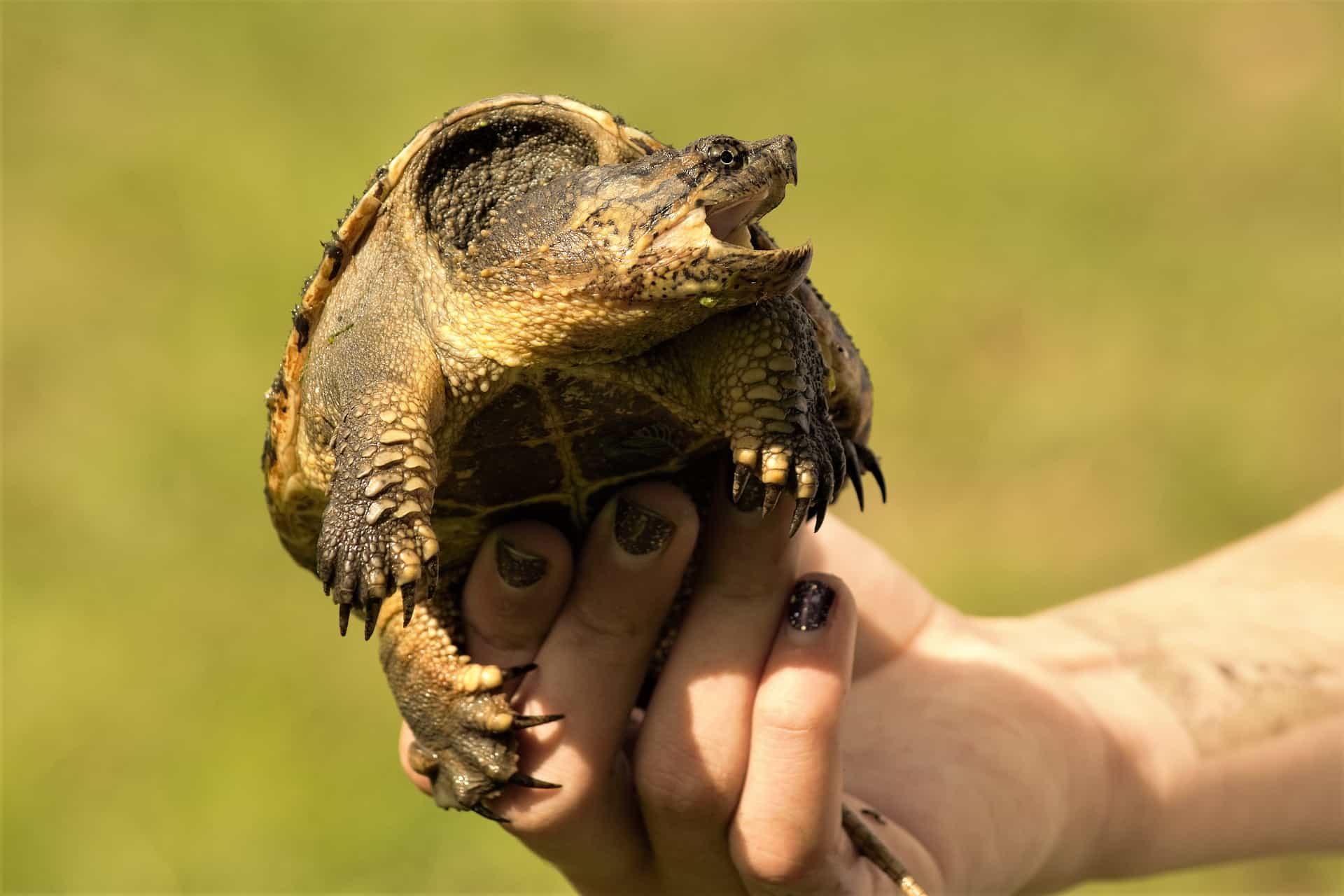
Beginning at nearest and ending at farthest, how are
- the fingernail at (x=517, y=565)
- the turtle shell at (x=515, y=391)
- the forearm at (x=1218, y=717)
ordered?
the turtle shell at (x=515, y=391)
the fingernail at (x=517, y=565)
the forearm at (x=1218, y=717)

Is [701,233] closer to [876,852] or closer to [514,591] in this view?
[514,591]

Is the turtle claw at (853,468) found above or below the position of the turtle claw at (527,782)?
above

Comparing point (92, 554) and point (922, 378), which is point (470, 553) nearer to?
point (92, 554)

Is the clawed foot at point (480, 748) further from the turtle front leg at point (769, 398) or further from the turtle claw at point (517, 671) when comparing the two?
the turtle front leg at point (769, 398)

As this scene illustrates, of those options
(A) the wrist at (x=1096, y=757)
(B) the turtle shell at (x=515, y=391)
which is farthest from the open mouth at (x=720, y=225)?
(A) the wrist at (x=1096, y=757)

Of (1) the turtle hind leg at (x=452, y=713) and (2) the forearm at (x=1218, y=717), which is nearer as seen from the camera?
(1) the turtle hind leg at (x=452, y=713)

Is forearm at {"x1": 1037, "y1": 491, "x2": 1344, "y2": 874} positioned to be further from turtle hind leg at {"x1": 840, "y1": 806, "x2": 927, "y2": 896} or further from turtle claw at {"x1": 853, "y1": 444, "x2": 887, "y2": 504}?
turtle claw at {"x1": 853, "y1": 444, "x2": 887, "y2": 504}

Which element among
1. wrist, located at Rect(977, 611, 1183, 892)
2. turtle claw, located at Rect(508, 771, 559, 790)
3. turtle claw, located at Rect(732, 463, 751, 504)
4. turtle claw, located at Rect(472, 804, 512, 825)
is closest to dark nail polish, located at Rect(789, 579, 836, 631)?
turtle claw, located at Rect(732, 463, 751, 504)
